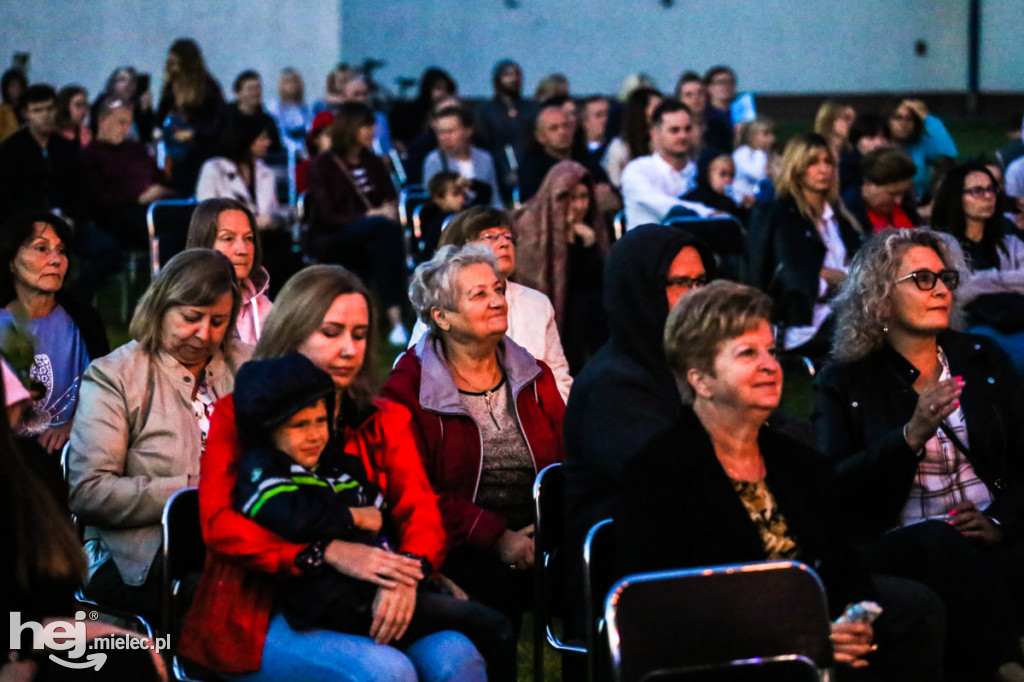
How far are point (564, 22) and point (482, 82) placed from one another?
1543 millimetres

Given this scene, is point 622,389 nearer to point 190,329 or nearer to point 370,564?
point 370,564

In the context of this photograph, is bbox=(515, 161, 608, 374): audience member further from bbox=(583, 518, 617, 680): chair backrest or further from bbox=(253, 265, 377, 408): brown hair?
bbox=(583, 518, 617, 680): chair backrest

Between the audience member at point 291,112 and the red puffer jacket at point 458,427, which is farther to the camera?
the audience member at point 291,112

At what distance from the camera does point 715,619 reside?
2.44m

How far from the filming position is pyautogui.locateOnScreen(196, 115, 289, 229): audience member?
7.77 metres

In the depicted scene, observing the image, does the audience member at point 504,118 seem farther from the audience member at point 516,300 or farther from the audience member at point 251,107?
the audience member at point 516,300

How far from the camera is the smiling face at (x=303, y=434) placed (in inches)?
105

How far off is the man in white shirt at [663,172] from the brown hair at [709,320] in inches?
173

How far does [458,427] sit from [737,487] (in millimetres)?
880

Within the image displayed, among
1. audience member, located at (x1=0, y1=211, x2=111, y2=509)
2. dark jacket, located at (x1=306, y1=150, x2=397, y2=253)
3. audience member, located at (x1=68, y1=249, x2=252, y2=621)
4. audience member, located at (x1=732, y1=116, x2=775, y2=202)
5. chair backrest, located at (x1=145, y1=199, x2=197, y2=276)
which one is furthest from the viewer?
audience member, located at (x1=732, y1=116, x2=775, y2=202)

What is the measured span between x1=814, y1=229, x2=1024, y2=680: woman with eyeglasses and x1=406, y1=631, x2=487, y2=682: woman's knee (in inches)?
42.8

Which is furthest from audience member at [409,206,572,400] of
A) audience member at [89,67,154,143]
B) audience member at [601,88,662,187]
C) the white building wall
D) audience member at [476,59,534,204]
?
the white building wall

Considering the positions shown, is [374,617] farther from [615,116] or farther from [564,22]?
[564,22]

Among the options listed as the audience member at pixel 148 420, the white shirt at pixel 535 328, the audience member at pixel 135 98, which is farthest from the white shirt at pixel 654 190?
the audience member at pixel 135 98
